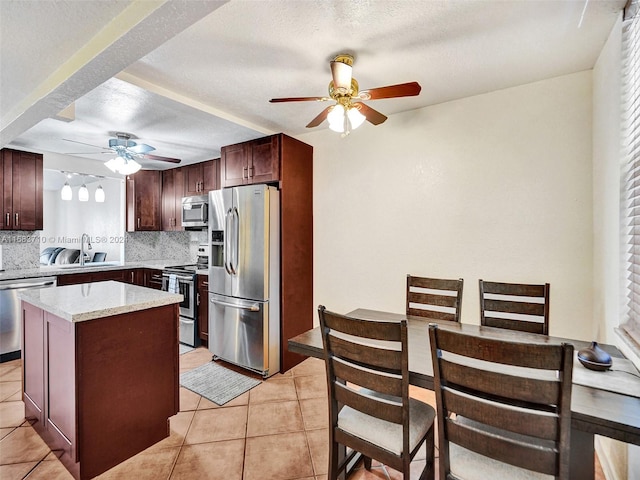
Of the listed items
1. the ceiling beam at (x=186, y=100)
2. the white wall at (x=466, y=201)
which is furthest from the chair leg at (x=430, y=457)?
the ceiling beam at (x=186, y=100)

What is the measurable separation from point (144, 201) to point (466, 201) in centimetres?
447

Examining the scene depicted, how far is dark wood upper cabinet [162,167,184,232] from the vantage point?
463 cm

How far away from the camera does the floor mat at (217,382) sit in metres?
2.68

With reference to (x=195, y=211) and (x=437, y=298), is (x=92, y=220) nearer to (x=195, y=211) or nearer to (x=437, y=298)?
(x=195, y=211)

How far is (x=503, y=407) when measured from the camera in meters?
1.06

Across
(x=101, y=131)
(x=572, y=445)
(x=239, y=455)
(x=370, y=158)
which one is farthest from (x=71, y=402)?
(x=370, y=158)

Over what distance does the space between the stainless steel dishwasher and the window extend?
16.6ft

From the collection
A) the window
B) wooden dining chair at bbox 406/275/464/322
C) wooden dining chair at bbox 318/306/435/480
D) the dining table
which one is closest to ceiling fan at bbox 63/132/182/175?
the dining table

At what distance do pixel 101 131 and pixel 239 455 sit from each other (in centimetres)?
330

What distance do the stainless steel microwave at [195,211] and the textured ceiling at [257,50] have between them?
1414 mm

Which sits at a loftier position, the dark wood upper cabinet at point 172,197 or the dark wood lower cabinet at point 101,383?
the dark wood upper cabinet at point 172,197

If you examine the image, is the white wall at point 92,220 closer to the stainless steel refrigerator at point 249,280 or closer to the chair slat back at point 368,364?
the stainless steel refrigerator at point 249,280

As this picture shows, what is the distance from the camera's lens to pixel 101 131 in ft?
10.5

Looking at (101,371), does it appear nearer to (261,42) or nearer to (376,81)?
(261,42)
